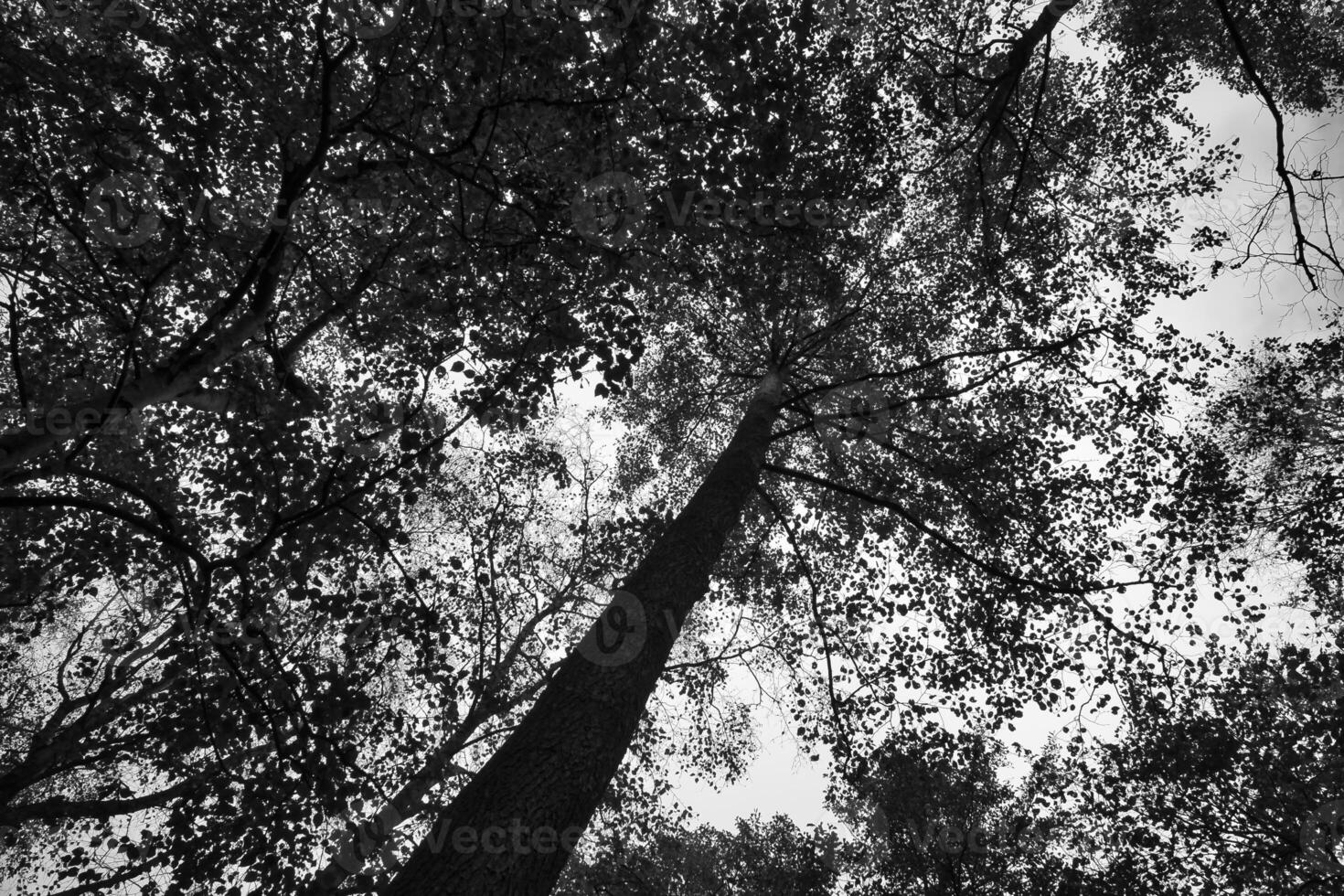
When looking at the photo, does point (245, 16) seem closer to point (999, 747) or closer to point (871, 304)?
point (871, 304)

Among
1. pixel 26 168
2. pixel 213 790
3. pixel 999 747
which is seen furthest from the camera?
pixel 999 747

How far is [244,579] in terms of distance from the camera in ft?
12.2

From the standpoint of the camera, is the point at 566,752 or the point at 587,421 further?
the point at 587,421

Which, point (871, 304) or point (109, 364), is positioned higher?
point (871, 304)

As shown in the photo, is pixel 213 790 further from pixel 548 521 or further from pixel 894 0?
pixel 894 0

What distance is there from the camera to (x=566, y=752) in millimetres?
3521

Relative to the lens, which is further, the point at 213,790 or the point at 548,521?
the point at 548,521

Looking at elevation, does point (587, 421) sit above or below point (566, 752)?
above

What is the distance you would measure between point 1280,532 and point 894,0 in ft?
30.6

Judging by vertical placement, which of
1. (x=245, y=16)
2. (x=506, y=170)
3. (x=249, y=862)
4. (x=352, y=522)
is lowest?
(x=249, y=862)

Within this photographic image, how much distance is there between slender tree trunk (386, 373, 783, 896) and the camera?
2.89 metres

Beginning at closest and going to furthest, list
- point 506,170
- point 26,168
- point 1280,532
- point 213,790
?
point 213,790 < point 26,168 < point 506,170 < point 1280,532

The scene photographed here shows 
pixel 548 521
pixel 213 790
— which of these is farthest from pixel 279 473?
pixel 548 521

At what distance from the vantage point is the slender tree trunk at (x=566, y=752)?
2895 millimetres
